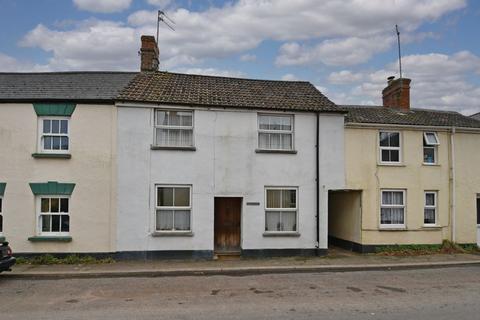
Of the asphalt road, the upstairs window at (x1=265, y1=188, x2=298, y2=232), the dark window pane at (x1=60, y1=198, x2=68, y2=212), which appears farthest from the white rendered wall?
the asphalt road

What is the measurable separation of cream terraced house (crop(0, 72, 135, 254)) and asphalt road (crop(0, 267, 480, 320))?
2.62 metres

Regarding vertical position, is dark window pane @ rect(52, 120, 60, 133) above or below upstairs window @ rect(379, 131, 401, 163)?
above

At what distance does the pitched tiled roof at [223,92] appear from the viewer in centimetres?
1353

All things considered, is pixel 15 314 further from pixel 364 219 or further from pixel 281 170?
pixel 364 219

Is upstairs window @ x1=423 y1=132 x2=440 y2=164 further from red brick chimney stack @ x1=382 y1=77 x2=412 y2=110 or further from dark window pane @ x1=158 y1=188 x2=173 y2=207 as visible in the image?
dark window pane @ x1=158 y1=188 x2=173 y2=207

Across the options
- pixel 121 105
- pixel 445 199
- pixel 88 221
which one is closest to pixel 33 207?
pixel 88 221

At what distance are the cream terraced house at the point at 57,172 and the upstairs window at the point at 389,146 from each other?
1022 cm

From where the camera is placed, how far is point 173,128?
13438mm

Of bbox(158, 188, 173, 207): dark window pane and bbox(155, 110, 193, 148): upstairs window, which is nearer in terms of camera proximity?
bbox(158, 188, 173, 207): dark window pane

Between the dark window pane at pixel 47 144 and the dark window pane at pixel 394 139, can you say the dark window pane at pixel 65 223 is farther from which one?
the dark window pane at pixel 394 139

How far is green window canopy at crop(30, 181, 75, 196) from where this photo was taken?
12639mm

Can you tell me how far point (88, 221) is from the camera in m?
12.8

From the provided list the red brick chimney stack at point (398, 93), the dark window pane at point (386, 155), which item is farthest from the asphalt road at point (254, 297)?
the red brick chimney stack at point (398, 93)

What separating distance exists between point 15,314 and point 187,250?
638cm
